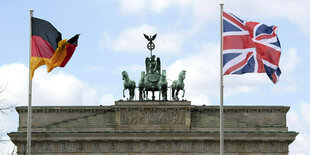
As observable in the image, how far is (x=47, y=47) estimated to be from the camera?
172ft

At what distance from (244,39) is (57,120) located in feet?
145

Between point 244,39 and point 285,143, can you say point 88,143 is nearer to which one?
point 285,143

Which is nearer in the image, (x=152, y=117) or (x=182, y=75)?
(x=182, y=75)

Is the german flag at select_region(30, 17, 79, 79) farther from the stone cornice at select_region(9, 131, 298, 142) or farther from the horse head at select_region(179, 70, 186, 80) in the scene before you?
the stone cornice at select_region(9, 131, 298, 142)

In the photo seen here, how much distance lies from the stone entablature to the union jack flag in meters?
36.8

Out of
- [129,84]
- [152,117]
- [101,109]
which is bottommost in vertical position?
[152,117]

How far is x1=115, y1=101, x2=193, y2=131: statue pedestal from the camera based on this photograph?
9038 cm

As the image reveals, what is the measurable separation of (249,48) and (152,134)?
38179 millimetres

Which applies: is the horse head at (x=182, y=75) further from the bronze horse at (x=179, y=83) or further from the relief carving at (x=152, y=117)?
the relief carving at (x=152, y=117)

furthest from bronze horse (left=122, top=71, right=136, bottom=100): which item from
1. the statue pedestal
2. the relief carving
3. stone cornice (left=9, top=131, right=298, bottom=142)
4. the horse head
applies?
the horse head

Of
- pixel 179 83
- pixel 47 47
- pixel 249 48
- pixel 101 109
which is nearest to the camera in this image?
pixel 47 47

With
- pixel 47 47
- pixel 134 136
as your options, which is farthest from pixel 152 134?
pixel 47 47

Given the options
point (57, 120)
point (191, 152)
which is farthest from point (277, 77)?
point (57, 120)

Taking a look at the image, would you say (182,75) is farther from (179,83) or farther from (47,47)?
(47,47)
